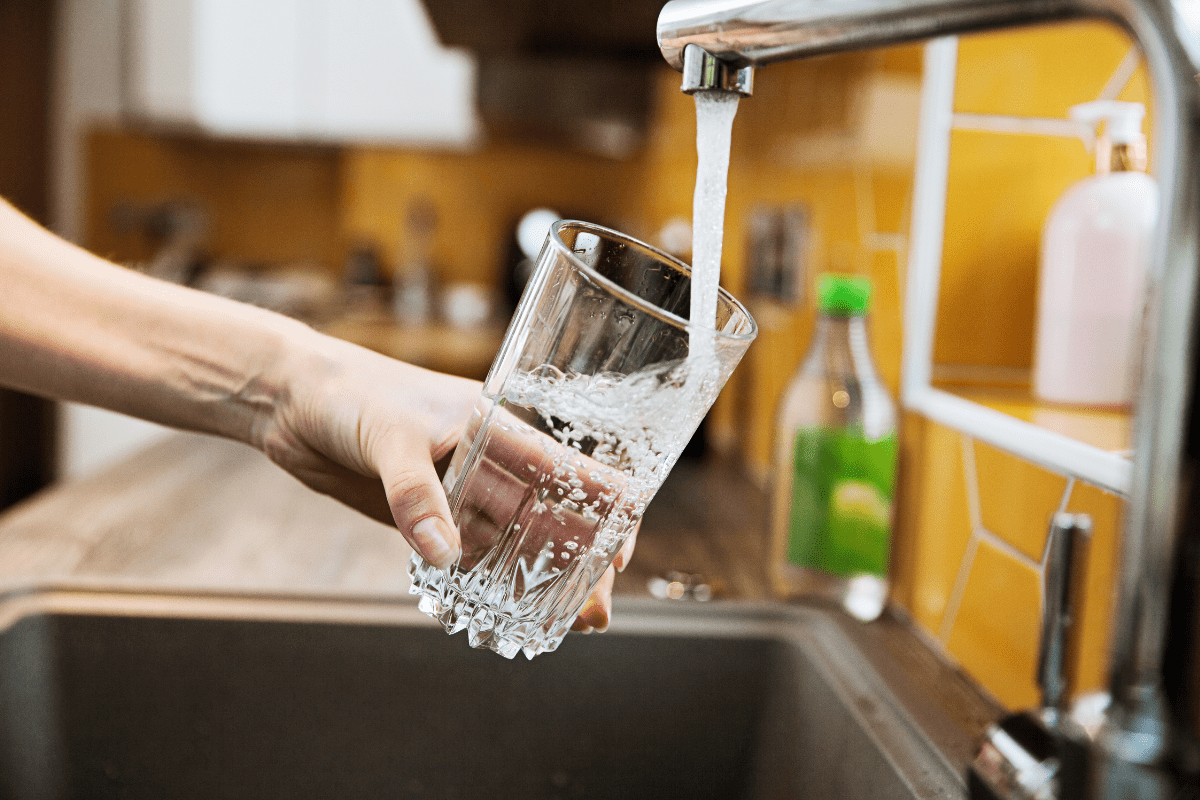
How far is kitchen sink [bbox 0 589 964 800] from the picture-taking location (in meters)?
0.70

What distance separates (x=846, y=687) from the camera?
0.61m

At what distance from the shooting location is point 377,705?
0.70 m

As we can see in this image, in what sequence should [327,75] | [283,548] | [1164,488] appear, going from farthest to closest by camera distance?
[327,75], [283,548], [1164,488]

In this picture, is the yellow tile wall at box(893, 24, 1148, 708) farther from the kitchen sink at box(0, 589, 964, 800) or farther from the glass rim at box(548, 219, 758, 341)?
the glass rim at box(548, 219, 758, 341)

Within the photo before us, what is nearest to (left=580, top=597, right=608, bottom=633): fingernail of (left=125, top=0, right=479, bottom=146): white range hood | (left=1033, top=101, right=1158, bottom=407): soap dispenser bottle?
(left=1033, top=101, right=1158, bottom=407): soap dispenser bottle

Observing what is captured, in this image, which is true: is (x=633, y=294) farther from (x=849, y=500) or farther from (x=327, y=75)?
(x=327, y=75)

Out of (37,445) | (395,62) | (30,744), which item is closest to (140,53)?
(395,62)

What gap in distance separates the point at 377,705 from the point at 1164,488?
0.59 m

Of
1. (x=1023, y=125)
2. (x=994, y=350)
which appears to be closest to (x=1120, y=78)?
(x=1023, y=125)

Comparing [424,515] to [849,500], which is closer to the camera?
[424,515]

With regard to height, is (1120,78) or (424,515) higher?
(1120,78)

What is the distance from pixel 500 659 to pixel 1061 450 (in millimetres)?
394

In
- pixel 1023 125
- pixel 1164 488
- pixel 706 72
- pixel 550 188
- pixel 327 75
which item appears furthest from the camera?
pixel 550 188

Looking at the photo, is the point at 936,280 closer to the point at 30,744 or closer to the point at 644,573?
the point at 644,573
